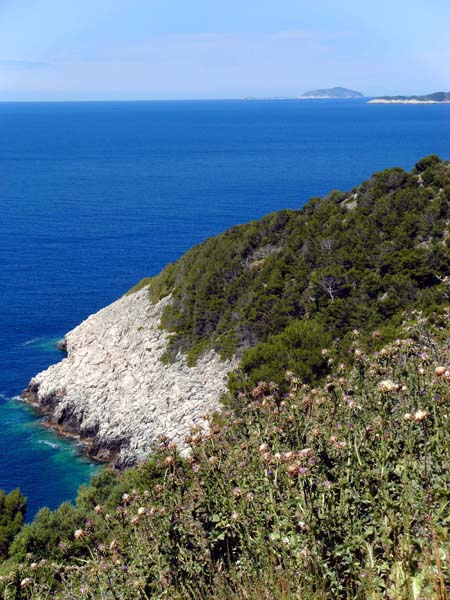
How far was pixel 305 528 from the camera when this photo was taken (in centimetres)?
560

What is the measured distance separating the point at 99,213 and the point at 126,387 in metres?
64.3

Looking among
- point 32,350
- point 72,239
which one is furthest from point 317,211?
point 72,239

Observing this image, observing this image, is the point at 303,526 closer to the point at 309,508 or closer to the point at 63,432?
the point at 309,508

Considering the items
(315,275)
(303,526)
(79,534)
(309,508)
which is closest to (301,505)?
(309,508)

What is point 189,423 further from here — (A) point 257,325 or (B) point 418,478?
(B) point 418,478

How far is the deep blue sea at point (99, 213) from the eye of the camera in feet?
127

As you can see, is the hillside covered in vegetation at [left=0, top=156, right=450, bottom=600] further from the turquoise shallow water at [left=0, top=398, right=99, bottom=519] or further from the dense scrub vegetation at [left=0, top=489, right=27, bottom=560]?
the turquoise shallow water at [left=0, top=398, right=99, bottom=519]

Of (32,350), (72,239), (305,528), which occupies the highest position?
(305,528)

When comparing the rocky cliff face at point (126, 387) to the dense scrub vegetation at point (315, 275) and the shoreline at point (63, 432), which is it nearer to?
the shoreline at point (63, 432)

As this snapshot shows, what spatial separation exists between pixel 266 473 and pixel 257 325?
26874 mm

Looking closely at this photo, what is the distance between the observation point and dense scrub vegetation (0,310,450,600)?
17.5ft

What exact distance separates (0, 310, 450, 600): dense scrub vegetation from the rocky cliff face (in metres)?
20.6

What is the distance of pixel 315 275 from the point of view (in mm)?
34094

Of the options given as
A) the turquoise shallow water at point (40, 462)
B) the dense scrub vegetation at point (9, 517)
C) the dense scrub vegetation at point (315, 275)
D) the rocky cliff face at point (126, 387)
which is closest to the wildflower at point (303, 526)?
the dense scrub vegetation at point (9, 517)
